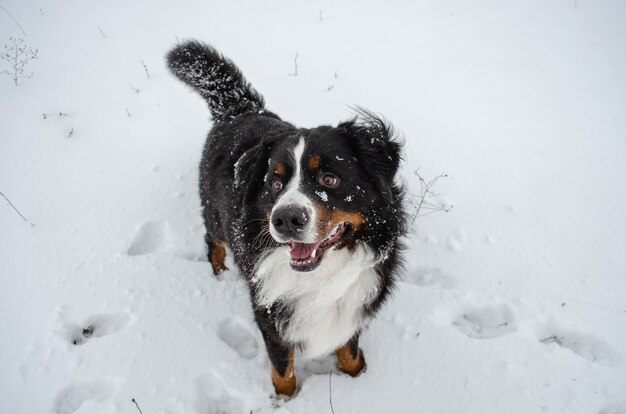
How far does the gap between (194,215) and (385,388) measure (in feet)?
7.21

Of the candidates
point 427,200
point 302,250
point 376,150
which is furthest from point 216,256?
point 427,200

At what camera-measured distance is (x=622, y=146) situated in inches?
143

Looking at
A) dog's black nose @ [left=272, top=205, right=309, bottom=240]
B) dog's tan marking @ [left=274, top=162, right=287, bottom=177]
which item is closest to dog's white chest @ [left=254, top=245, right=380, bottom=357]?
dog's black nose @ [left=272, top=205, right=309, bottom=240]

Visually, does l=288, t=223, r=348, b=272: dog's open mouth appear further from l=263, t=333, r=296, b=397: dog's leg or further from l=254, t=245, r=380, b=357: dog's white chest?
l=263, t=333, r=296, b=397: dog's leg

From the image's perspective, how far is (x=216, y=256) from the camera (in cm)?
304

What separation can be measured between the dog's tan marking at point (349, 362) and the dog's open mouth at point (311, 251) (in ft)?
2.83

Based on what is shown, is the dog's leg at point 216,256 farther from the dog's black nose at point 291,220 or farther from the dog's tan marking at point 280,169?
the dog's black nose at point 291,220

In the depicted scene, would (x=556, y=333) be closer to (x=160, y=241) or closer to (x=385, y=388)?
(x=385, y=388)

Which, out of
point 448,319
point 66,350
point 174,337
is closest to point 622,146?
point 448,319

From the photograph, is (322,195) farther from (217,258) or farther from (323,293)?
(217,258)

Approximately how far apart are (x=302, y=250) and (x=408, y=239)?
59.8 inches

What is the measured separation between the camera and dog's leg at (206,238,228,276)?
3.01 meters

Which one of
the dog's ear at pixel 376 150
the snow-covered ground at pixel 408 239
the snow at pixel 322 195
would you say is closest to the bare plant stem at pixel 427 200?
the snow-covered ground at pixel 408 239

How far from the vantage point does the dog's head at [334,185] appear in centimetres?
178
